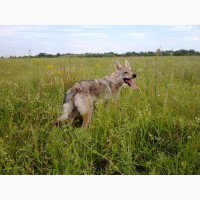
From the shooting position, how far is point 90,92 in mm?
3271

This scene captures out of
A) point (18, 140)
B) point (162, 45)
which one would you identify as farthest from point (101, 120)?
point (162, 45)

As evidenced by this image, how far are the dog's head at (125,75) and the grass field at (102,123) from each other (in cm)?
11

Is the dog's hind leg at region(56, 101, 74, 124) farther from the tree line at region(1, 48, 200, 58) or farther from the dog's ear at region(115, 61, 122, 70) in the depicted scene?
the dog's ear at region(115, 61, 122, 70)

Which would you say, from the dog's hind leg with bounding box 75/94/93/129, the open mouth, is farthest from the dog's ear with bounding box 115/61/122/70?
the dog's hind leg with bounding box 75/94/93/129

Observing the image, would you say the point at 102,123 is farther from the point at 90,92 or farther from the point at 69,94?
the point at 90,92

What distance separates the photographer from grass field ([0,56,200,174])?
207 centimetres

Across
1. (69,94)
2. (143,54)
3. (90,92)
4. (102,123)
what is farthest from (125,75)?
(102,123)

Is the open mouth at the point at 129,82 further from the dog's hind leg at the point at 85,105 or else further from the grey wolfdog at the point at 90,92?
the dog's hind leg at the point at 85,105

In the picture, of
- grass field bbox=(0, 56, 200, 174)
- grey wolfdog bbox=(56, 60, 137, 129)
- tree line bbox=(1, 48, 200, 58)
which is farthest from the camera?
grey wolfdog bbox=(56, 60, 137, 129)

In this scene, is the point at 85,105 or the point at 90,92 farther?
the point at 90,92

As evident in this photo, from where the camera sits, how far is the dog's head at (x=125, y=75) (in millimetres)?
3342

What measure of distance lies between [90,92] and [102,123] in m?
0.87

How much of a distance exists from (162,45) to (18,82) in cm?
176
